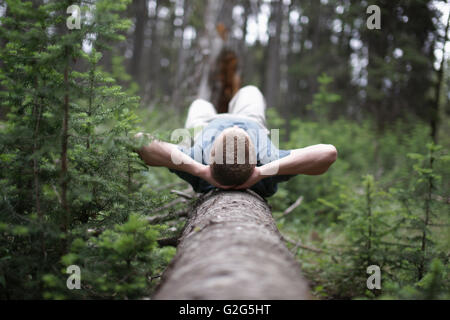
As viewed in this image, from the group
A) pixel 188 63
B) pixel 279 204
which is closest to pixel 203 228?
pixel 279 204

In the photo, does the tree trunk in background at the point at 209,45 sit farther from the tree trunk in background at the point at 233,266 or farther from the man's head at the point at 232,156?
the tree trunk in background at the point at 233,266

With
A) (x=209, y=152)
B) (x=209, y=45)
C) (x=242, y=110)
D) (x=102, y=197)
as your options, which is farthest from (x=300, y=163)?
(x=209, y=45)

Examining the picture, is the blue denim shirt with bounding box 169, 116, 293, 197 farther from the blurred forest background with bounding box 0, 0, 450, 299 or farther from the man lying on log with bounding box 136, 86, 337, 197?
the blurred forest background with bounding box 0, 0, 450, 299

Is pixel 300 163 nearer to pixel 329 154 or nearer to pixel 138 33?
pixel 329 154

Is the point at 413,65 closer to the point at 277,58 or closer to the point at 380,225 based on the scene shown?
the point at 277,58

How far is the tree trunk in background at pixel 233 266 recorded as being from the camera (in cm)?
122

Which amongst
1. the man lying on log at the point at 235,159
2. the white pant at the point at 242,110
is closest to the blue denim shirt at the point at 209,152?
the man lying on log at the point at 235,159

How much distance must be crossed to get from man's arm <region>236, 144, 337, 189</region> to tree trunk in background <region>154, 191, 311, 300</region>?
75 centimetres

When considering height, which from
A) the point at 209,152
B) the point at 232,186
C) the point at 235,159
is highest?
the point at 209,152

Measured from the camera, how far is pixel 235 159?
2523mm

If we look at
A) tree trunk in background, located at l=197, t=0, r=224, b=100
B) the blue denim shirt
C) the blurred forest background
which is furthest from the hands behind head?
tree trunk in background, located at l=197, t=0, r=224, b=100

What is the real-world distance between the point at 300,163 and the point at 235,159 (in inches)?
27.3

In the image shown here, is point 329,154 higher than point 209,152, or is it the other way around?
point 209,152
